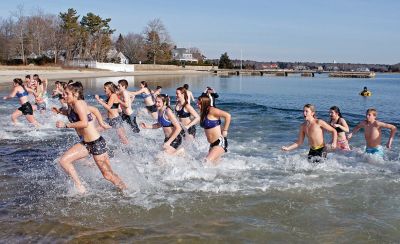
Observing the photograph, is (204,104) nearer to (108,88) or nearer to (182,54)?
(108,88)

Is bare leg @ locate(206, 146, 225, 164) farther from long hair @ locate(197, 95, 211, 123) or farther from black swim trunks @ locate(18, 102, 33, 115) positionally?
black swim trunks @ locate(18, 102, 33, 115)

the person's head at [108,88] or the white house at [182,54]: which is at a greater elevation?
the white house at [182,54]

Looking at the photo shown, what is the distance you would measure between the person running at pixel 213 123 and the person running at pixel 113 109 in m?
3.29

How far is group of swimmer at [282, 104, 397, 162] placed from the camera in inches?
354

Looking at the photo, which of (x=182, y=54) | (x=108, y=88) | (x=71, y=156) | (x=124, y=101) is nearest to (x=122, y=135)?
(x=124, y=101)

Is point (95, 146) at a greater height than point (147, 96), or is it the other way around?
point (147, 96)

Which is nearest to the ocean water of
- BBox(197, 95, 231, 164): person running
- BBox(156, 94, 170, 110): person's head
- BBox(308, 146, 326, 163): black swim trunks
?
BBox(308, 146, 326, 163): black swim trunks

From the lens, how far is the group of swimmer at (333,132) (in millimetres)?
8992

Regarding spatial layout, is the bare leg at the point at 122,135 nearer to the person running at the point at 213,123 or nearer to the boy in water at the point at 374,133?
the person running at the point at 213,123

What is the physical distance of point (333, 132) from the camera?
9.14 m

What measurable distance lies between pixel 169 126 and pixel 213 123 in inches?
53.7

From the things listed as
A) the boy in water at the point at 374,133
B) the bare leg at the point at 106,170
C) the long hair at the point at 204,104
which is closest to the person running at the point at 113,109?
the long hair at the point at 204,104

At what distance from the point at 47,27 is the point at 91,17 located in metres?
12.8

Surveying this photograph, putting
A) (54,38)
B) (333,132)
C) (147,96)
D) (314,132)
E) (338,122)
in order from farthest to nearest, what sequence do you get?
1. (54,38)
2. (147,96)
3. (338,122)
4. (333,132)
5. (314,132)
